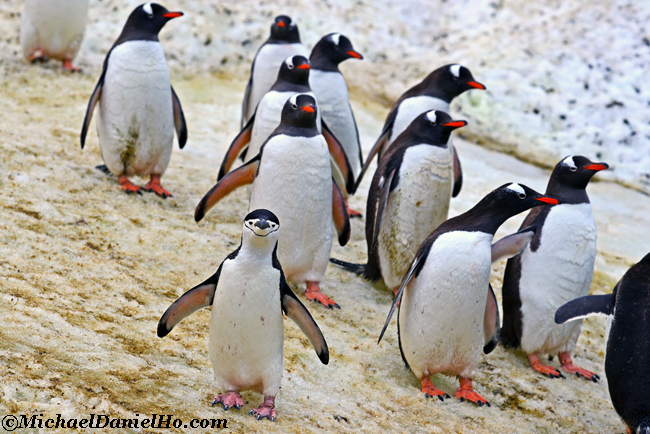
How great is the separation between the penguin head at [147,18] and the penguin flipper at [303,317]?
10.4 ft

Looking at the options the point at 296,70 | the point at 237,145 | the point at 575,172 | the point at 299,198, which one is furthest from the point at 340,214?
the point at 575,172

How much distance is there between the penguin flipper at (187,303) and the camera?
3086 mm

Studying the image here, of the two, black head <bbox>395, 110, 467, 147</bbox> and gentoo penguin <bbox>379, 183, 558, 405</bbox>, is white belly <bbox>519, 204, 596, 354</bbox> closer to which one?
gentoo penguin <bbox>379, 183, 558, 405</bbox>

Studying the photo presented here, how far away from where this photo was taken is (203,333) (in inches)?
151

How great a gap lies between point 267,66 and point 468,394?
12.6ft

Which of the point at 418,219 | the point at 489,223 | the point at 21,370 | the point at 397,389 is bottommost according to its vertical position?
the point at 397,389

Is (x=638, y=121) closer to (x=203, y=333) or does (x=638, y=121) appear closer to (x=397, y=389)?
(x=397, y=389)

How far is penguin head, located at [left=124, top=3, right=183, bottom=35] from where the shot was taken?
5574 mm

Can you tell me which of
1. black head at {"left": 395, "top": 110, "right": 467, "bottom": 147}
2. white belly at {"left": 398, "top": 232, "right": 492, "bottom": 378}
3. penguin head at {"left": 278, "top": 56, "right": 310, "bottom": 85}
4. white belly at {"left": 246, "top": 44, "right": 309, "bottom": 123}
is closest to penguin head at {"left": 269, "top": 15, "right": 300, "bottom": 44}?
white belly at {"left": 246, "top": 44, "right": 309, "bottom": 123}

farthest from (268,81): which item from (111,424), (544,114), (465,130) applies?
(111,424)

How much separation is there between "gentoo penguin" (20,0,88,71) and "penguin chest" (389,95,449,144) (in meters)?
4.20

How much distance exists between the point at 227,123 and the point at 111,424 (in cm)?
565

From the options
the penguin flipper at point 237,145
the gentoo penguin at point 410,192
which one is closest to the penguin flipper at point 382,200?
the gentoo penguin at point 410,192

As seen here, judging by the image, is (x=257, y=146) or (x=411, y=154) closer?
(x=411, y=154)
